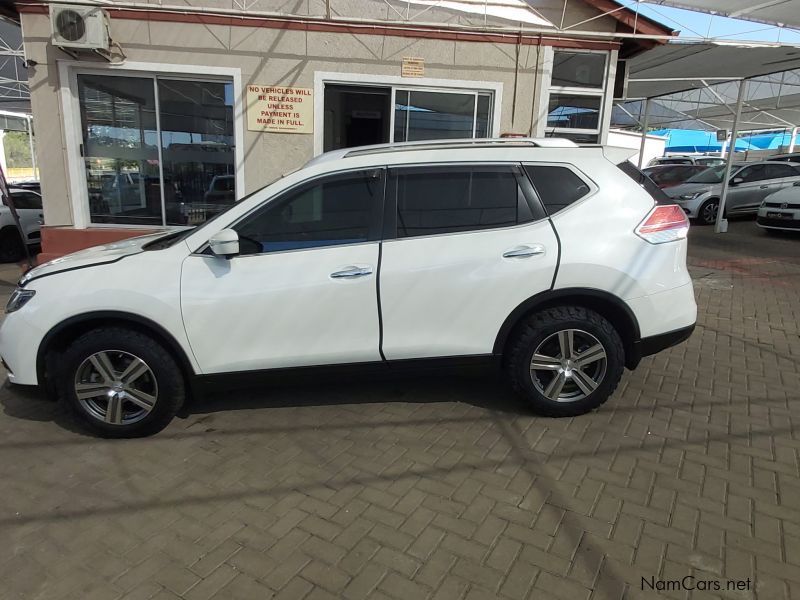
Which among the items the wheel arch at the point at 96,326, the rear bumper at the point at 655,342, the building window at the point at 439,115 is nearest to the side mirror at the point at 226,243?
the wheel arch at the point at 96,326

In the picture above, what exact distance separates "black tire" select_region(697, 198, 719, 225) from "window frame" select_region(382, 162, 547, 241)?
1294 cm

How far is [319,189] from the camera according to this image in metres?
3.60

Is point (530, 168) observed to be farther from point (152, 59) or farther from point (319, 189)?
point (152, 59)

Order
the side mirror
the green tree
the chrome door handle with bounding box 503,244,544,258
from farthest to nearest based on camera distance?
the green tree
the chrome door handle with bounding box 503,244,544,258
the side mirror

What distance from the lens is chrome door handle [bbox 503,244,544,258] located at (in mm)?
3553

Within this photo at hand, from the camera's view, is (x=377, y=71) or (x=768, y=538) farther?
(x=377, y=71)

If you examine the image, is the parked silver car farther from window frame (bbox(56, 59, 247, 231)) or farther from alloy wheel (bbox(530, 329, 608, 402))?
alloy wheel (bbox(530, 329, 608, 402))

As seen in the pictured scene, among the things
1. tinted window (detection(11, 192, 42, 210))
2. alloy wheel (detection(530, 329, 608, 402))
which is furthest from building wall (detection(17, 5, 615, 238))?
alloy wheel (detection(530, 329, 608, 402))

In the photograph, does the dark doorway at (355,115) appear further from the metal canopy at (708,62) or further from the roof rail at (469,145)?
the roof rail at (469,145)

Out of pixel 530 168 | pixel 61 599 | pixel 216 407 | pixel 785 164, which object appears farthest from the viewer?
pixel 785 164

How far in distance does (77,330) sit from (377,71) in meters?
5.82

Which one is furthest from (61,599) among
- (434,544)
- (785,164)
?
(785,164)

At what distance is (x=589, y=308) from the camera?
3.75m

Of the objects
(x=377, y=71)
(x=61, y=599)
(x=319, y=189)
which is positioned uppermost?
(x=377, y=71)
